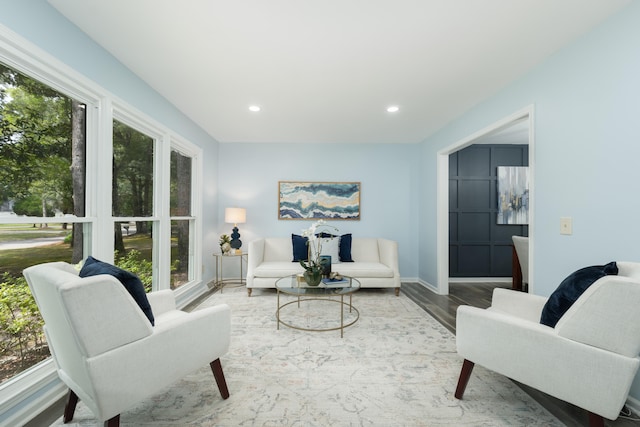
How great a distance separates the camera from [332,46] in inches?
81.4

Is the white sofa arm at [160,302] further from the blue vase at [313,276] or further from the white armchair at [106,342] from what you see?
the blue vase at [313,276]

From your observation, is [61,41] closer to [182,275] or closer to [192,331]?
[192,331]

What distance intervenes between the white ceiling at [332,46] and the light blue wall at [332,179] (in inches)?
59.3

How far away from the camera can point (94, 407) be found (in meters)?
1.22

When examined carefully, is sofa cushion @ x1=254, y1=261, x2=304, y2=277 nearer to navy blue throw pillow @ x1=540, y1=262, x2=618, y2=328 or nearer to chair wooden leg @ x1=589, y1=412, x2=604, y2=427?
navy blue throw pillow @ x1=540, y1=262, x2=618, y2=328

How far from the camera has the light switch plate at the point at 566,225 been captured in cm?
204

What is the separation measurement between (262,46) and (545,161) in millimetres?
2471

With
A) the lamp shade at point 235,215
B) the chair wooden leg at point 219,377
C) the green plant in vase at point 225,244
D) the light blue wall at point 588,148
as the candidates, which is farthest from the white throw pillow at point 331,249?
the chair wooden leg at point 219,377

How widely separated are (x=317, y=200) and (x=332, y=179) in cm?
46

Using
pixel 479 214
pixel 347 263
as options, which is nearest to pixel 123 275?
pixel 347 263

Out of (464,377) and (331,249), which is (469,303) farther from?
(464,377)

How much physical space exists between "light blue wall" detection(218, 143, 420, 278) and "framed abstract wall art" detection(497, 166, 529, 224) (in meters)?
1.49

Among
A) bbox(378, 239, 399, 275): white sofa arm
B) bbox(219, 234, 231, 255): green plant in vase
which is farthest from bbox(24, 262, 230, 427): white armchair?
bbox(378, 239, 399, 275): white sofa arm

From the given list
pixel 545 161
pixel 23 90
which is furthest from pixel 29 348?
pixel 545 161
